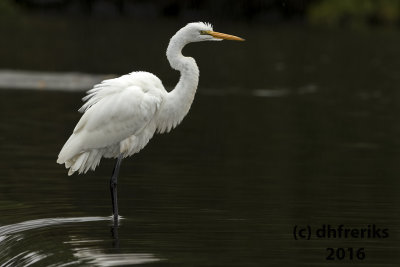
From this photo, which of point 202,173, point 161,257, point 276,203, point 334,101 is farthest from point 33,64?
point 161,257

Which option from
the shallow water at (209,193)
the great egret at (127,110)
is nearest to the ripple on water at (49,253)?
the shallow water at (209,193)

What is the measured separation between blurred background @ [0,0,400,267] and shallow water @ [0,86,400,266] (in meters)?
0.02

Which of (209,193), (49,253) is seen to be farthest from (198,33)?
(49,253)

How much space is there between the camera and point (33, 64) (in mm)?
37625

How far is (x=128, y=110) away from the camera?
11.5 metres

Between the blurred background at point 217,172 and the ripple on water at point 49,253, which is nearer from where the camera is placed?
the ripple on water at point 49,253

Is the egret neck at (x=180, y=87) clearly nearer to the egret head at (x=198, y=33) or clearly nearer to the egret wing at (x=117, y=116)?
the egret head at (x=198, y=33)

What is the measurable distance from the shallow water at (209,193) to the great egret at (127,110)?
27.4 inches

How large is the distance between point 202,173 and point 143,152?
2293 mm

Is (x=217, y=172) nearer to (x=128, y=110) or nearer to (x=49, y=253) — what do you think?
(x=128, y=110)

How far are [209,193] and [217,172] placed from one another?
1796 millimetres

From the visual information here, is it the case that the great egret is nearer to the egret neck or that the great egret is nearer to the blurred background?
Result: the egret neck

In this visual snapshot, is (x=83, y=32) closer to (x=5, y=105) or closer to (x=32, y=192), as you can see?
(x=5, y=105)

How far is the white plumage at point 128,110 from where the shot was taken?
11.5 meters
